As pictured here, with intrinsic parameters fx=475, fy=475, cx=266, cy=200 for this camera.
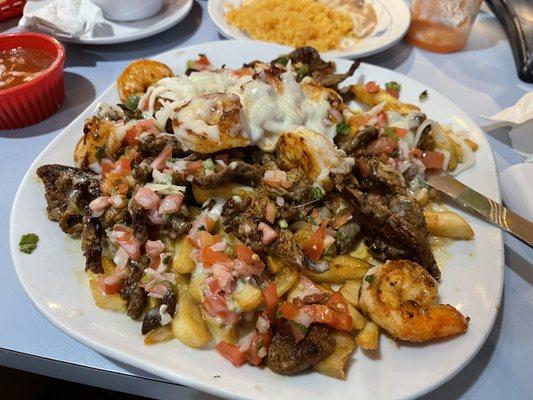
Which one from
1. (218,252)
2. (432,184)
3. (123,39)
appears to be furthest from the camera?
(123,39)

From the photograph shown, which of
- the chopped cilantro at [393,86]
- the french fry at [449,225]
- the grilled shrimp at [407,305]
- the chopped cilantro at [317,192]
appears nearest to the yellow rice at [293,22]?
the chopped cilantro at [393,86]

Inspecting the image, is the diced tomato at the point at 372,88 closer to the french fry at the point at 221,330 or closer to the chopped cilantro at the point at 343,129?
the chopped cilantro at the point at 343,129

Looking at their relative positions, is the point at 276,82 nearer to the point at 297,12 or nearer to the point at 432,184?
the point at 432,184

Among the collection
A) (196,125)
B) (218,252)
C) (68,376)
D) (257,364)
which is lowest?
(68,376)

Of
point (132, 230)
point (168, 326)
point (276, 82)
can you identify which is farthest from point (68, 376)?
point (276, 82)

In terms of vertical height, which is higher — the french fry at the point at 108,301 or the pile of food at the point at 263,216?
the pile of food at the point at 263,216
